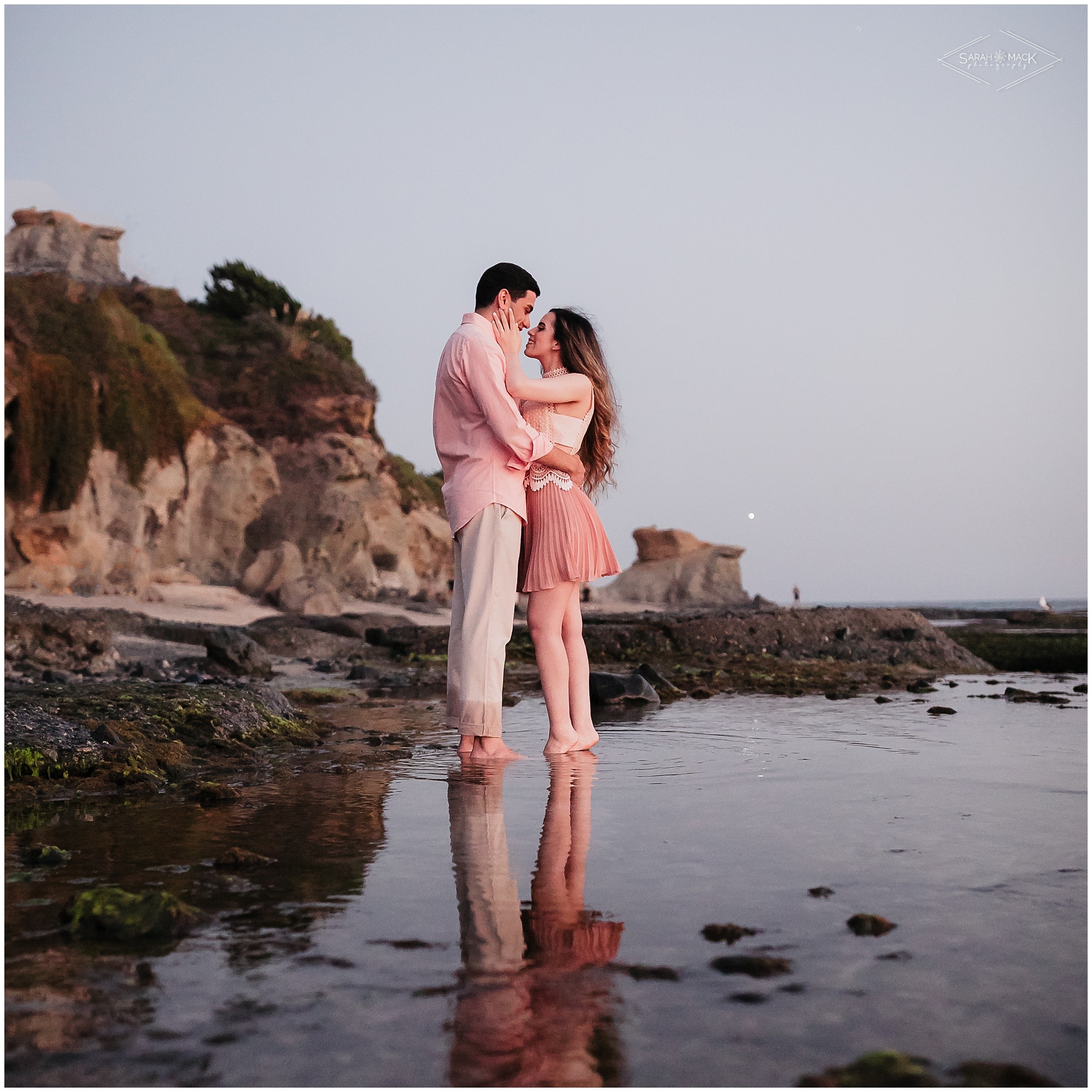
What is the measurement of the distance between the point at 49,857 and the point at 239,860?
0.44 m

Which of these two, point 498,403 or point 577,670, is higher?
point 498,403

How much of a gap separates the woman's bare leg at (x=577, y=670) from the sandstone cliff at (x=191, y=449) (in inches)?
709

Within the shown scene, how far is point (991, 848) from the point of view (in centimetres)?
236

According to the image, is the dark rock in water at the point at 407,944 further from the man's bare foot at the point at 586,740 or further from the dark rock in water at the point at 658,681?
the dark rock in water at the point at 658,681

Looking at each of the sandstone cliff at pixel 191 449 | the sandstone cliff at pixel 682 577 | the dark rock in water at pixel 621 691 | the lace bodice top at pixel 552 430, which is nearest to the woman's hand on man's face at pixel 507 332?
the lace bodice top at pixel 552 430

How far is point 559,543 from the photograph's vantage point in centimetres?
445

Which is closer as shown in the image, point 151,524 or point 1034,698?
point 1034,698

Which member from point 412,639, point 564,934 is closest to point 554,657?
point 564,934

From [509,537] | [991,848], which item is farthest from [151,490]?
[991,848]

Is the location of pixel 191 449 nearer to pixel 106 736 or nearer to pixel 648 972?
pixel 106 736

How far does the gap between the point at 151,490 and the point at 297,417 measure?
7526mm

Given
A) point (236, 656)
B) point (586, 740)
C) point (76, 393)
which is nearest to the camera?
point (586, 740)

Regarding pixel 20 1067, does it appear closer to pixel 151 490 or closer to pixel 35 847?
pixel 35 847

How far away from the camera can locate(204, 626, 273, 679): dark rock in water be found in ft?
25.8
